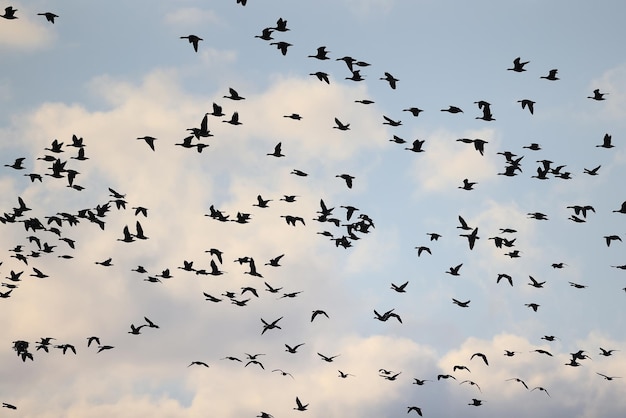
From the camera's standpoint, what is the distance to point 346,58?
6681 centimetres

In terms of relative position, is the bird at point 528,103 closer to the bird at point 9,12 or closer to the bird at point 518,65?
the bird at point 518,65

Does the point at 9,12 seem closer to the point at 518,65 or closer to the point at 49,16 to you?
the point at 49,16

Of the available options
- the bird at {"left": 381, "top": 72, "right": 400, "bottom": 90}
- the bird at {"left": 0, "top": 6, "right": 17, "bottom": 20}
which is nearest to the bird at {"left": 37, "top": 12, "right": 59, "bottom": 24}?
the bird at {"left": 0, "top": 6, "right": 17, "bottom": 20}

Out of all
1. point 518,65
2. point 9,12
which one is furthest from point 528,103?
point 9,12

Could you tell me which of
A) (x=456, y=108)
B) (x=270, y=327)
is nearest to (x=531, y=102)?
(x=456, y=108)

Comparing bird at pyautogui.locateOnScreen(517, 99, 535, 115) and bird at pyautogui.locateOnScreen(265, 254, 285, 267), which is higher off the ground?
bird at pyautogui.locateOnScreen(517, 99, 535, 115)

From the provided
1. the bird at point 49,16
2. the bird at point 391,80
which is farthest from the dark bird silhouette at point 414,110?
the bird at point 49,16

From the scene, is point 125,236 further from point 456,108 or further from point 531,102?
point 531,102

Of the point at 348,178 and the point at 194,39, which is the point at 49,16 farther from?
the point at 348,178

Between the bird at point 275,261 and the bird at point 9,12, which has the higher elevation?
the bird at point 9,12

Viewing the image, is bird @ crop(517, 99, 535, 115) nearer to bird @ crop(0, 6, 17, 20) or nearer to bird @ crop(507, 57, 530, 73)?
bird @ crop(507, 57, 530, 73)

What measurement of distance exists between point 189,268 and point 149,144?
520 inches

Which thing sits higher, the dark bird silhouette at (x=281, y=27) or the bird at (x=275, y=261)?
the dark bird silhouette at (x=281, y=27)

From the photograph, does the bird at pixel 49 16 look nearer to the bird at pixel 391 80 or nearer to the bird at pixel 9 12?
the bird at pixel 9 12
